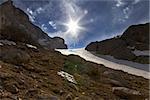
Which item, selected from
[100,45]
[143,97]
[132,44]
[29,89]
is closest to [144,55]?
[132,44]

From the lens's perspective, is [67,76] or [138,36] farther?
[138,36]

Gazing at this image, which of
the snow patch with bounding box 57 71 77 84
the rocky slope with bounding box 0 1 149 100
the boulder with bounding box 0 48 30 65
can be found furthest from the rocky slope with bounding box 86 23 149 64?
the boulder with bounding box 0 48 30 65

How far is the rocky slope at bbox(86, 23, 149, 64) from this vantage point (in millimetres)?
56350

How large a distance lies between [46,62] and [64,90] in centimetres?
695

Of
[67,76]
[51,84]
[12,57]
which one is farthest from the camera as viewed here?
[67,76]

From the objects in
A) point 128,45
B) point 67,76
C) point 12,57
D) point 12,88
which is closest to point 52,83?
point 67,76

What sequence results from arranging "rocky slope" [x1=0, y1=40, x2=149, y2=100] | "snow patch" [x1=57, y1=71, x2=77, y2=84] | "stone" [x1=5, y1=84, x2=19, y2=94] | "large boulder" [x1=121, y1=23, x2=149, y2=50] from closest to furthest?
"stone" [x1=5, y1=84, x2=19, y2=94] → "rocky slope" [x1=0, y1=40, x2=149, y2=100] → "snow patch" [x1=57, y1=71, x2=77, y2=84] → "large boulder" [x1=121, y1=23, x2=149, y2=50]

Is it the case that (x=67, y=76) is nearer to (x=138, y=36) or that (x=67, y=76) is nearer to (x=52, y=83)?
(x=52, y=83)

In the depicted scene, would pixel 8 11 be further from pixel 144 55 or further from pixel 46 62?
pixel 144 55

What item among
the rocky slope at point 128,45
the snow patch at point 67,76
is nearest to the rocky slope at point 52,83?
the snow patch at point 67,76

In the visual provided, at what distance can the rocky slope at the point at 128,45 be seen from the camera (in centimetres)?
5635

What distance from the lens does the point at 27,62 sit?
688 inches

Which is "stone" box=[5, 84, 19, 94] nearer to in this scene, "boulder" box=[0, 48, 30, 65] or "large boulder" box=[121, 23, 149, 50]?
"boulder" box=[0, 48, 30, 65]

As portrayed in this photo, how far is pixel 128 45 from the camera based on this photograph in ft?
209
